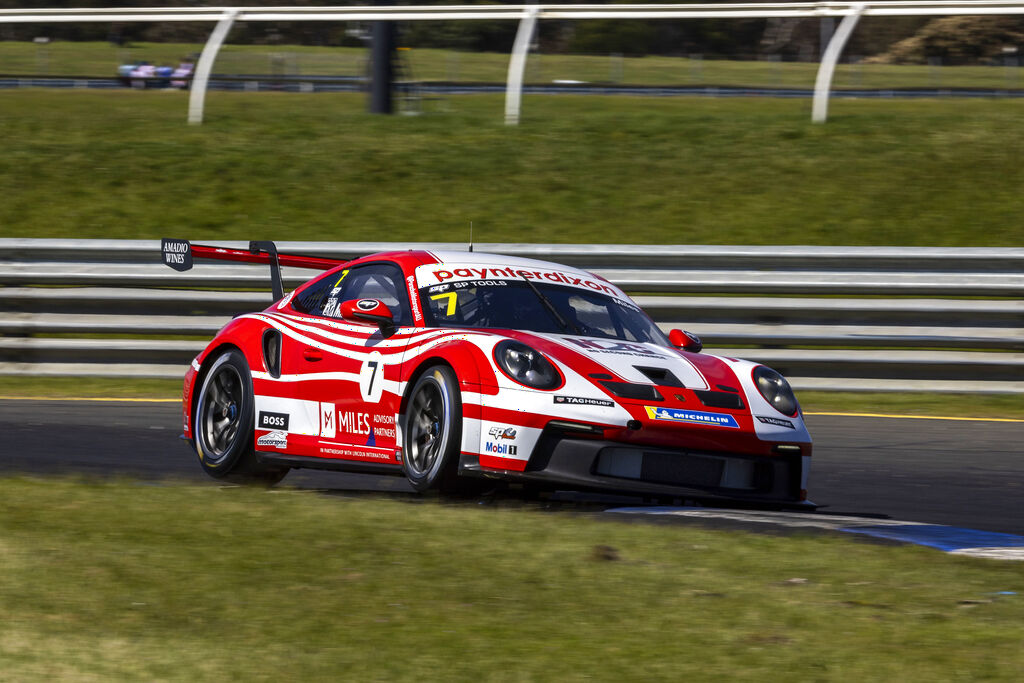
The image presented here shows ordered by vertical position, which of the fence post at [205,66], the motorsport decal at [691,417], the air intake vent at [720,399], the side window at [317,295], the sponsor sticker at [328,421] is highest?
the fence post at [205,66]

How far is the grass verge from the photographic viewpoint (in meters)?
10.5

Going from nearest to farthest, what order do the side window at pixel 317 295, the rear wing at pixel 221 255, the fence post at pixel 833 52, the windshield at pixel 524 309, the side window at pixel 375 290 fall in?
the windshield at pixel 524 309
the side window at pixel 375 290
the side window at pixel 317 295
the rear wing at pixel 221 255
the fence post at pixel 833 52

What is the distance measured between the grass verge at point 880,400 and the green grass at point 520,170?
189cm

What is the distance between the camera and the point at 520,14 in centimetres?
1374

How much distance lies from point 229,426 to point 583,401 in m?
2.35

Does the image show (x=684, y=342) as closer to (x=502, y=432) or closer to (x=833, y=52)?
(x=502, y=432)

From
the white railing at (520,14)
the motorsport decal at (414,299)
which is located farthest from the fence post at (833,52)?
the motorsport decal at (414,299)

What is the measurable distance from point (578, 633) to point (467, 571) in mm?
789

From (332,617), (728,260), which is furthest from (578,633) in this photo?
(728,260)

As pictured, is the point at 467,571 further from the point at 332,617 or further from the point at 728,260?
the point at 728,260

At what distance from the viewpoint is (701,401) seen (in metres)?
6.55

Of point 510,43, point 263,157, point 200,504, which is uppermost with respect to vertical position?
point 510,43

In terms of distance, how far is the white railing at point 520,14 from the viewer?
13203mm

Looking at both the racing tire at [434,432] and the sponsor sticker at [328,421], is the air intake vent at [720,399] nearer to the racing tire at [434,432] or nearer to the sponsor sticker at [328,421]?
the racing tire at [434,432]
